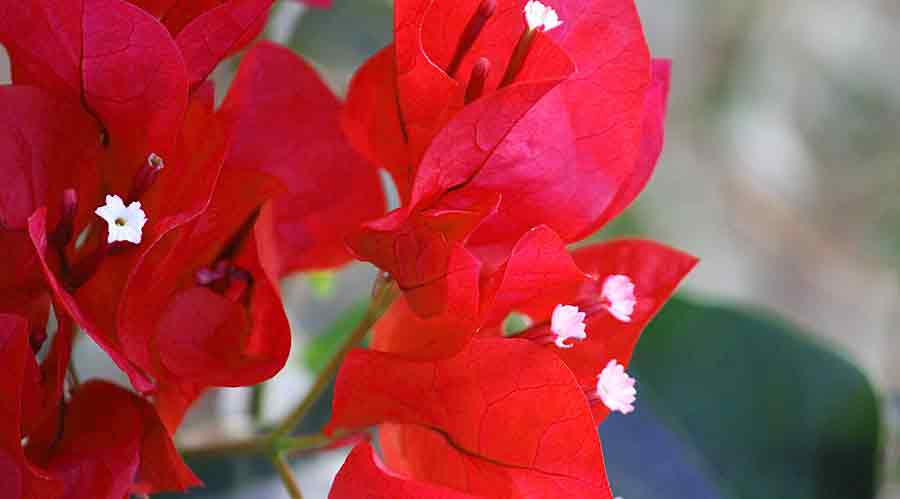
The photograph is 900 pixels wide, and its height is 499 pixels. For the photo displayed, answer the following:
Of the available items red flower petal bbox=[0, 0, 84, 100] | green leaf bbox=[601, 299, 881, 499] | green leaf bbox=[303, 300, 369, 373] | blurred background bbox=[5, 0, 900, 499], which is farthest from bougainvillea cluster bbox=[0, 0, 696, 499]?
blurred background bbox=[5, 0, 900, 499]

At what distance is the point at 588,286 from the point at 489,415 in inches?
2.1

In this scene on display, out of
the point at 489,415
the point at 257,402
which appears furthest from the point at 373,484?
the point at 257,402

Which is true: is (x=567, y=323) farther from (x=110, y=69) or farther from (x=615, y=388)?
(x=110, y=69)

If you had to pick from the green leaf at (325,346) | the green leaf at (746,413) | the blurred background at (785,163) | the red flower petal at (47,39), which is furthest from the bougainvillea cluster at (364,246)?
the blurred background at (785,163)

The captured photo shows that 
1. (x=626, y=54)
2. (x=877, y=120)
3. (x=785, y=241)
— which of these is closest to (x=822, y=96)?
(x=877, y=120)

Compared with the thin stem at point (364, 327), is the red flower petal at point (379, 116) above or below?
above

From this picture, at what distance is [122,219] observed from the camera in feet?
0.86

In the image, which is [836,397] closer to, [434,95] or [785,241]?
[434,95]

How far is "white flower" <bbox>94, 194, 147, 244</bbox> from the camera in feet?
0.84

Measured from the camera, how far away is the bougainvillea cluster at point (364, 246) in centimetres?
27

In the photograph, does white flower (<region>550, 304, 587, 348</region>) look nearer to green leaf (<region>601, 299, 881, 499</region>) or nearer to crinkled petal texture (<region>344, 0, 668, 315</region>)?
crinkled petal texture (<region>344, 0, 668, 315</region>)

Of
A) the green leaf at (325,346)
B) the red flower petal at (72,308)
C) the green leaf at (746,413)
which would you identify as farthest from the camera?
the green leaf at (325,346)

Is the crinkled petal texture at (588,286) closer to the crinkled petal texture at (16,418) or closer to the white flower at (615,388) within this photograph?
the white flower at (615,388)

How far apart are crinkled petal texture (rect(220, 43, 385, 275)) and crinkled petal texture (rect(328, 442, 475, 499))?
0.08 m
